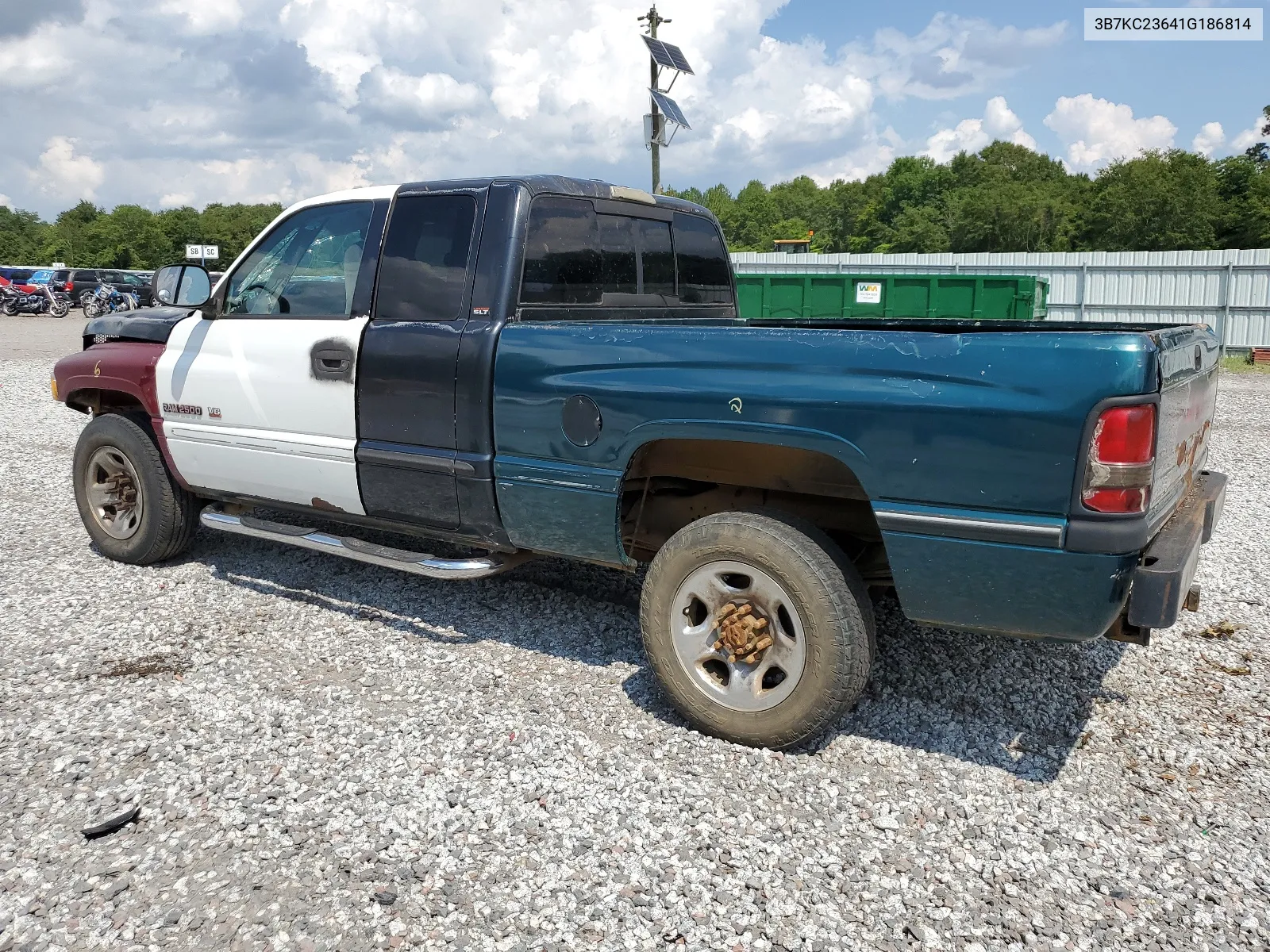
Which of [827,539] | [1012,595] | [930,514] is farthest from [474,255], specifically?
[1012,595]

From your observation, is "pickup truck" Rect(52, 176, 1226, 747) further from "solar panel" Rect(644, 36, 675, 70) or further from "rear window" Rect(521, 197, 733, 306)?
"solar panel" Rect(644, 36, 675, 70)

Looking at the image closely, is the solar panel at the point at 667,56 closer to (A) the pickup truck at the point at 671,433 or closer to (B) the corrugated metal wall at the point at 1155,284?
(B) the corrugated metal wall at the point at 1155,284

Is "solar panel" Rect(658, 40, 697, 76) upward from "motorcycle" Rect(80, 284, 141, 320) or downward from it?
upward

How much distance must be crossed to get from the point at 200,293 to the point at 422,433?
1856 mm

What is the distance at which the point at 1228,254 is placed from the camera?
2023cm

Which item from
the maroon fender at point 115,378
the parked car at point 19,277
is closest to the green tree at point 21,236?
the parked car at point 19,277

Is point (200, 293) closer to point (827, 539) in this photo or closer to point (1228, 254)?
point (827, 539)

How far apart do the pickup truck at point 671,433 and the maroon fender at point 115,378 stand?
0.07ft

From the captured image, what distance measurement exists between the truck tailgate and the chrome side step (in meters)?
2.48

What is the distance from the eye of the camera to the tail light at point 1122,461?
2.77 metres

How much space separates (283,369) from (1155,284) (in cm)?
2128

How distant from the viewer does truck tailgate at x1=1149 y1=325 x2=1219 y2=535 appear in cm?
295

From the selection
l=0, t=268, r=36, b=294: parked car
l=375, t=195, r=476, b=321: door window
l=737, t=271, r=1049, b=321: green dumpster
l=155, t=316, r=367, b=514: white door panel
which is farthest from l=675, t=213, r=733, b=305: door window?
l=0, t=268, r=36, b=294: parked car

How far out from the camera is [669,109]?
21.6 m
